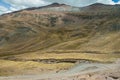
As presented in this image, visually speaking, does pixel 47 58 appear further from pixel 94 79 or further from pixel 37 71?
pixel 94 79

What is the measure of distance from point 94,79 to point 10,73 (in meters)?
69.8

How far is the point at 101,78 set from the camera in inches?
2827

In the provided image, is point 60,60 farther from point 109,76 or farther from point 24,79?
point 109,76

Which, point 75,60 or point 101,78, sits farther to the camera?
point 75,60

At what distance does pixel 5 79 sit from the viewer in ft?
364

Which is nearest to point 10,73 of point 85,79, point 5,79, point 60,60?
point 5,79

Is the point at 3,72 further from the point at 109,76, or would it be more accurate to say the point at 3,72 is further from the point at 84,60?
the point at 109,76

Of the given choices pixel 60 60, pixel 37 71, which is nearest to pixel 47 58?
pixel 60 60

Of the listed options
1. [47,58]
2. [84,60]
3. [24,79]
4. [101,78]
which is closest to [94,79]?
[101,78]

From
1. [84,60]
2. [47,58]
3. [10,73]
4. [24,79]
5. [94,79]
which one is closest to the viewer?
[94,79]

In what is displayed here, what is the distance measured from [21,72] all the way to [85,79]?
221 ft

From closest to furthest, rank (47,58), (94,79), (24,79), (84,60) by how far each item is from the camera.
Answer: (94,79), (24,79), (84,60), (47,58)

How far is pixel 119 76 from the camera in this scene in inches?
2859

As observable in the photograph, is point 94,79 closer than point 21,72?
Yes
